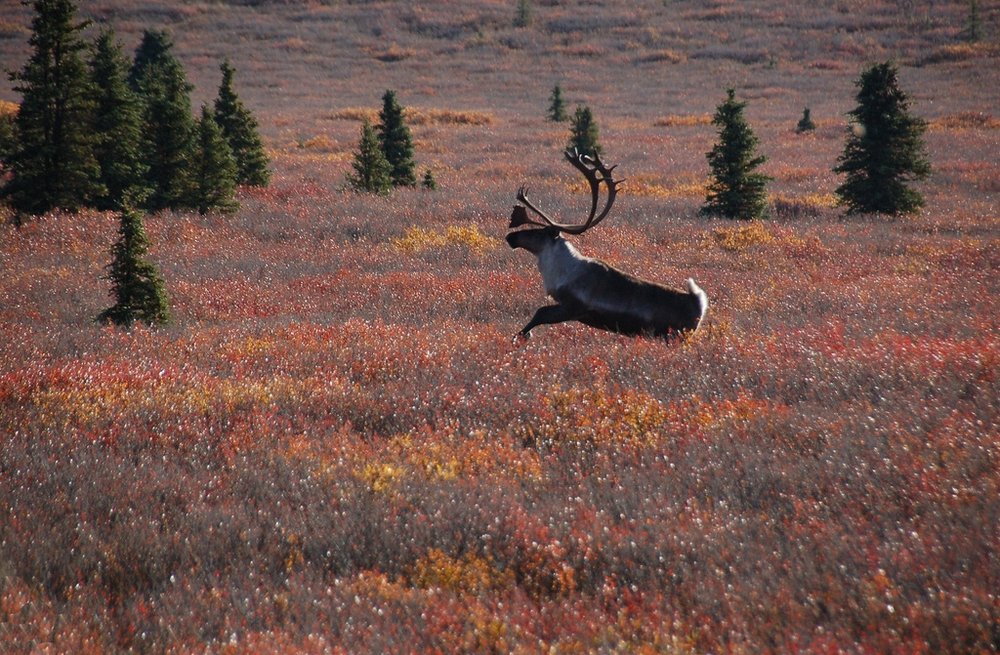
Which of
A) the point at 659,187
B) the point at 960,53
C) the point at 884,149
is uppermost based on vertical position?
the point at 960,53

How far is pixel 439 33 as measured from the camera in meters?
96.3

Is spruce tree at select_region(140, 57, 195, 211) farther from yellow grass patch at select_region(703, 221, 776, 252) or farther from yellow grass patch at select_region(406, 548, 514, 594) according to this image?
yellow grass patch at select_region(406, 548, 514, 594)

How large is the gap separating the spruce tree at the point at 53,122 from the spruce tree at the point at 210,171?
2.71 metres

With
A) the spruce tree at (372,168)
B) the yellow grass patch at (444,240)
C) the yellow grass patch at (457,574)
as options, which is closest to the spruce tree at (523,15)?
the spruce tree at (372,168)

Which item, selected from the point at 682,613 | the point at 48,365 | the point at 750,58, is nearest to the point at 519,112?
the point at 750,58

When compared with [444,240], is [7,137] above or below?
above

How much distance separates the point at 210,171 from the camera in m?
24.2

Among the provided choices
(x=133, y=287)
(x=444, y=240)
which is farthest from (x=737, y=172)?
(x=133, y=287)

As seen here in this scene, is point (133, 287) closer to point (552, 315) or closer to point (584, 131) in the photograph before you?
point (552, 315)

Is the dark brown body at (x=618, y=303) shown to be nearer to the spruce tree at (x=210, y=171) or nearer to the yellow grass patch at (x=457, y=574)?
the yellow grass patch at (x=457, y=574)

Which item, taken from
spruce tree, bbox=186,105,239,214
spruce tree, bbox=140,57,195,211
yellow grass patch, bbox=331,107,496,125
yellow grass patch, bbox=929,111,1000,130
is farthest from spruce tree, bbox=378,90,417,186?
yellow grass patch, bbox=929,111,1000,130

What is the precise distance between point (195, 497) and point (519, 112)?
5855cm

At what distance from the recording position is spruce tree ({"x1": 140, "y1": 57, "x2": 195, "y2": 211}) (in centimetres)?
2373

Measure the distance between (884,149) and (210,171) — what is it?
20.2 m
